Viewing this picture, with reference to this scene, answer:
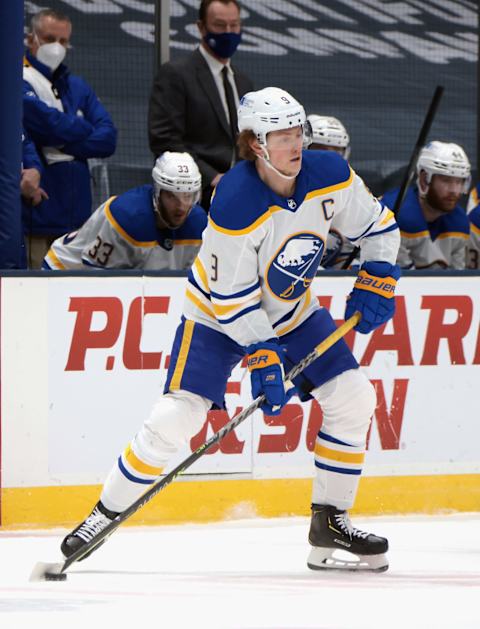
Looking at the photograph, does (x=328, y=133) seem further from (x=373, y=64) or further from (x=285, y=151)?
(x=285, y=151)

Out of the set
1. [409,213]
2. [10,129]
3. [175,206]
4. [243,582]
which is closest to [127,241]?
Result: [175,206]

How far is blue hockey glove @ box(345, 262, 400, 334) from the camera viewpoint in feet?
12.1

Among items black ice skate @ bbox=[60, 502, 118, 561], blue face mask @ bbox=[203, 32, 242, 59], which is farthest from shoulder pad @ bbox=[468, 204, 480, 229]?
black ice skate @ bbox=[60, 502, 118, 561]

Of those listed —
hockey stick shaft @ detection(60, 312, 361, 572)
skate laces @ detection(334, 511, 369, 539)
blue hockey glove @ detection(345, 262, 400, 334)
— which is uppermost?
blue hockey glove @ detection(345, 262, 400, 334)

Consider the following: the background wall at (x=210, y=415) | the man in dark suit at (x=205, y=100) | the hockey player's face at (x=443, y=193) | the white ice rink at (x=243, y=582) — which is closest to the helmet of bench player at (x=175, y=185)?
the man in dark suit at (x=205, y=100)

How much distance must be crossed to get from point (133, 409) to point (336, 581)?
3.81 ft

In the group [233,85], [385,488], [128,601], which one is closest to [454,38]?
[233,85]

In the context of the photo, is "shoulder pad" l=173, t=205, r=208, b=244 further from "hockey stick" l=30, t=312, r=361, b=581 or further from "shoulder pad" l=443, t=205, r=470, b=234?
"hockey stick" l=30, t=312, r=361, b=581

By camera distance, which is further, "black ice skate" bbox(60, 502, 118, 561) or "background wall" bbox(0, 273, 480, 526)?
"background wall" bbox(0, 273, 480, 526)

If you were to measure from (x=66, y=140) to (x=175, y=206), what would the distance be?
1.58 feet

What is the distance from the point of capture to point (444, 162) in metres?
5.24

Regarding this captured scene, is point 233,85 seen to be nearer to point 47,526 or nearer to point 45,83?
point 45,83

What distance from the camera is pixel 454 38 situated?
19.0ft

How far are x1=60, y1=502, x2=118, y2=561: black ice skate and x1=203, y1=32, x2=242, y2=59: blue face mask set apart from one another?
215 cm
